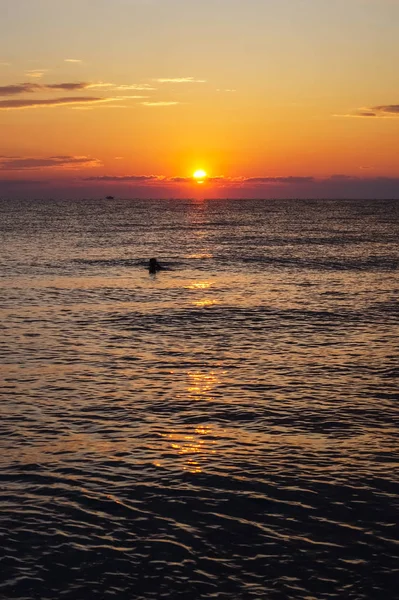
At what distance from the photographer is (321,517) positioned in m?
16.2

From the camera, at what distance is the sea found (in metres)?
14.0

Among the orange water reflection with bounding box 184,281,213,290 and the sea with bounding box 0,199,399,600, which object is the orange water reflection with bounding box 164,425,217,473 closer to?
the sea with bounding box 0,199,399,600

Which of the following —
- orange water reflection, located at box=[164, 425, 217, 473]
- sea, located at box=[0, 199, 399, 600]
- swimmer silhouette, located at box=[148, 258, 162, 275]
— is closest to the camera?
sea, located at box=[0, 199, 399, 600]

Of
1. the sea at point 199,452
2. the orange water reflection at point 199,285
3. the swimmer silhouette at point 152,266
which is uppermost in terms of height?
the swimmer silhouette at point 152,266

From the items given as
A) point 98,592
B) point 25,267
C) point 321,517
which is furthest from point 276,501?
point 25,267

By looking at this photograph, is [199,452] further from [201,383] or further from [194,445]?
[201,383]

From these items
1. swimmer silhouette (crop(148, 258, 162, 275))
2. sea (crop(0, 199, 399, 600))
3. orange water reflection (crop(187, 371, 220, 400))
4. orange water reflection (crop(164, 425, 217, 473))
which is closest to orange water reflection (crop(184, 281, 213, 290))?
swimmer silhouette (crop(148, 258, 162, 275))

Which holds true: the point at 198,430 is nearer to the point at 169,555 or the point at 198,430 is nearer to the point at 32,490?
the point at 32,490

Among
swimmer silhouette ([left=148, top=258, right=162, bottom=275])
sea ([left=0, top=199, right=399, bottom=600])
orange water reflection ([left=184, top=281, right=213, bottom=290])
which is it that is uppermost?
swimmer silhouette ([left=148, top=258, right=162, bottom=275])

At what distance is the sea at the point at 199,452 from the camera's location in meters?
14.0

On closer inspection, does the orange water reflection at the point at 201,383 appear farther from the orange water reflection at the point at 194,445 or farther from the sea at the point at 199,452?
the orange water reflection at the point at 194,445

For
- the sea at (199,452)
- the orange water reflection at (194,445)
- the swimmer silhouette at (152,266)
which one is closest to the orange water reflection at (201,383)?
the sea at (199,452)

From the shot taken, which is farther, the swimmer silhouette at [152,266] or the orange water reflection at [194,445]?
the swimmer silhouette at [152,266]

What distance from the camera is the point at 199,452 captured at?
20.1 metres
